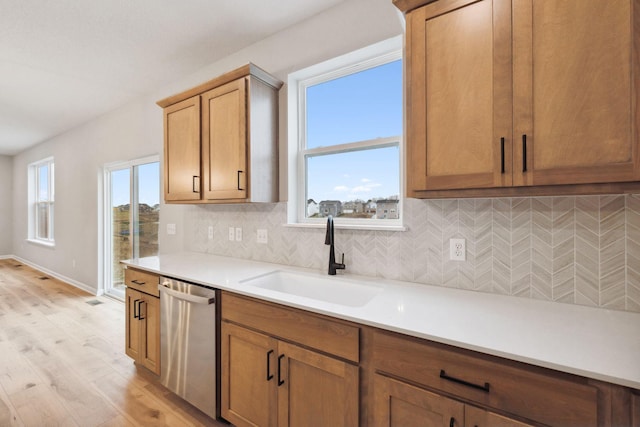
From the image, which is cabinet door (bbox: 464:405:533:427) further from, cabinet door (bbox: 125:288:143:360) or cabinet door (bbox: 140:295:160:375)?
cabinet door (bbox: 125:288:143:360)

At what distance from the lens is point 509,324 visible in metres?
1.11

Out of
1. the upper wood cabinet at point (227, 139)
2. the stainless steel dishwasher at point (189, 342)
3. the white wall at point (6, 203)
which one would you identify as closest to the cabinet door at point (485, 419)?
the stainless steel dishwasher at point (189, 342)

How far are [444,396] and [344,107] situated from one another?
6.01ft

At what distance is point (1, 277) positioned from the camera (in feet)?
17.8

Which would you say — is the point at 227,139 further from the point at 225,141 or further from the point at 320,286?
the point at 320,286

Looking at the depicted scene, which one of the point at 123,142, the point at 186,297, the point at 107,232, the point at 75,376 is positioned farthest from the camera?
the point at 107,232

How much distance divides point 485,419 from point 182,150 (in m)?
2.58

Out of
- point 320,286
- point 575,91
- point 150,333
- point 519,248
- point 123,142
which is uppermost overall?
point 123,142

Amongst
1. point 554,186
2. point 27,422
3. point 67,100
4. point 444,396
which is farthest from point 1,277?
point 554,186

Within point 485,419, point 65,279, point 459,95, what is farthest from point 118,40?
point 65,279

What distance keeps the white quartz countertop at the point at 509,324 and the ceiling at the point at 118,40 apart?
1.89m

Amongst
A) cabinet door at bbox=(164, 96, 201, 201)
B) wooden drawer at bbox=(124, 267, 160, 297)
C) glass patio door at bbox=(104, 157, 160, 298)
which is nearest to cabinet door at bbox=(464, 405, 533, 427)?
wooden drawer at bbox=(124, 267, 160, 297)

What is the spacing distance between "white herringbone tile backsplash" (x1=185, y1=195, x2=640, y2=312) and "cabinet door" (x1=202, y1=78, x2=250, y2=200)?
0.74 metres

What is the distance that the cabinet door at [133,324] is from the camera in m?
2.27
